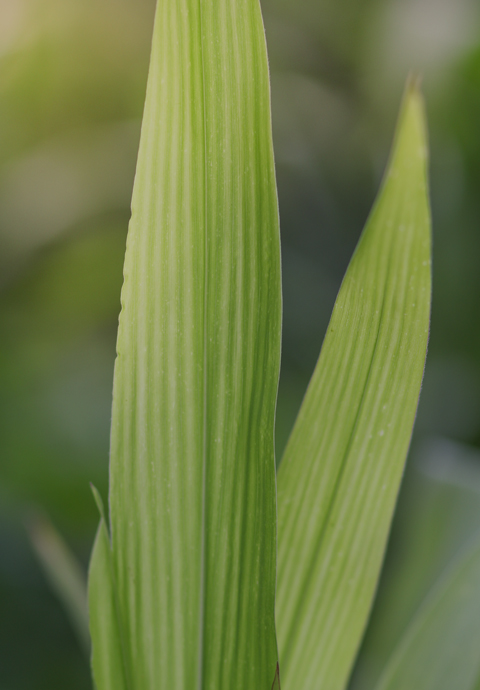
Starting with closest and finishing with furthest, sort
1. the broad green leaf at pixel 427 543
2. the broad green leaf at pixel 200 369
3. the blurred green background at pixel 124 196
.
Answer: the broad green leaf at pixel 200 369
the broad green leaf at pixel 427 543
the blurred green background at pixel 124 196

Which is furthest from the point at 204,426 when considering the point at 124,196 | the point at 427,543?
the point at 124,196

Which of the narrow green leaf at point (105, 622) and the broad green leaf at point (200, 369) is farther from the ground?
the broad green leaf at point (200, 369)

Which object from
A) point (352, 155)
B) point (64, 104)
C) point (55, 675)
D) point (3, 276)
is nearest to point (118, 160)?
point (64, 104)

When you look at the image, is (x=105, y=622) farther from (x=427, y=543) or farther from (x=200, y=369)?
(x=427, y=543)

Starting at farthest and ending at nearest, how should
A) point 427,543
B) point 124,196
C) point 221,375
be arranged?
point 124,196
point 427,543
point 221,375

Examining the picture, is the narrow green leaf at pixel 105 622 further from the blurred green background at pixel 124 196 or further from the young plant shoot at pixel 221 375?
the blurred green background at pixel 124 196

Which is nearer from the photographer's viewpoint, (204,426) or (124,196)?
(204,426)

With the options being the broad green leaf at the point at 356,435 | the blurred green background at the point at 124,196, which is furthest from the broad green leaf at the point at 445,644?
the blurred green background at the point at 124,196
